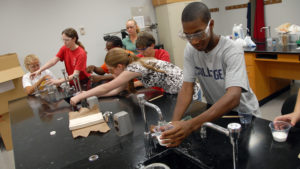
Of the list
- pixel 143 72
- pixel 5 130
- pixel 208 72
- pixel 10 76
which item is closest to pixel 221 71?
pixel 208 72

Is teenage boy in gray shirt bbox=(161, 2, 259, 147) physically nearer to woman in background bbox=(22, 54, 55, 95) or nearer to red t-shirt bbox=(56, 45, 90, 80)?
red t-shirt bbox=(56, 45, 90, 80)

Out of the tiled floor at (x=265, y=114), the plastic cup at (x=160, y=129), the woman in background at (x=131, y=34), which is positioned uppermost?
the woman in background at (x=131, y=34)

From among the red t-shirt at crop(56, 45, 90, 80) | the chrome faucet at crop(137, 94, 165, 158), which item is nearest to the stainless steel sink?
the chrome faucet at crop(137, 94, 165, 158)

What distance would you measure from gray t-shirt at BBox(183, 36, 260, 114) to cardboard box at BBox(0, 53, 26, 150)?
2.46 metres

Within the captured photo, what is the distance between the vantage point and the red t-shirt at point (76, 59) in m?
2.64

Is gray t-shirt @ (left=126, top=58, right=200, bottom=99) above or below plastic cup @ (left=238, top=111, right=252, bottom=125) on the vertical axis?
above

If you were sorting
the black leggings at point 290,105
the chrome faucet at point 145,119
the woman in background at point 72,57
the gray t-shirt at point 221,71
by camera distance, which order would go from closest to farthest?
the chrome faucet at point 145,119 → the gray t-shirt at point 221,71 → the black leggings at point 290,105 → the woman in background at point 72,57

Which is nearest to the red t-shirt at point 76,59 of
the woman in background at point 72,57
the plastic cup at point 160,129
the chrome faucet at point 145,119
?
the woman in background at point 72,57

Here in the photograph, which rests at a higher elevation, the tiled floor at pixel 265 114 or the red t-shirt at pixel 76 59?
the red t-shirt at pixel 76 59

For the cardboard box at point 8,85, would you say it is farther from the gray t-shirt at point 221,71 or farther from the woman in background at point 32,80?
the gray t-shirt at point 221,71

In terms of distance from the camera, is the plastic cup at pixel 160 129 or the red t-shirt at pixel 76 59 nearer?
the plastic cup at pixel 160 129

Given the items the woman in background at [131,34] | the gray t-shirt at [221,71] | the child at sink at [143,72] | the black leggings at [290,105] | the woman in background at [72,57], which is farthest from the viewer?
the woman in background at [131,34]

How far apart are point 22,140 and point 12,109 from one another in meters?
0.94

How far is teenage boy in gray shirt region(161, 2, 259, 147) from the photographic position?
43.5 inches
